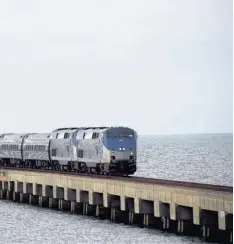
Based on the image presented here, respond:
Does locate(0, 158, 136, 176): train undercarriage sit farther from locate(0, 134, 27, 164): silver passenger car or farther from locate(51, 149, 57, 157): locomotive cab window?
locate(0, 134, 27, 164): silver passenger car

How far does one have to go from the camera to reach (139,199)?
43594 mm

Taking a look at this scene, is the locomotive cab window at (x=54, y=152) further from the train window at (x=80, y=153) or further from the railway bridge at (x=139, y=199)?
the train window at (x=80, y=153)

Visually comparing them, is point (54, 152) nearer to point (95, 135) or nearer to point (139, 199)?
point (95, 135)

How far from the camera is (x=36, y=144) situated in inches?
2697

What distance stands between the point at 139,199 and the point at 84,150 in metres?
13.0

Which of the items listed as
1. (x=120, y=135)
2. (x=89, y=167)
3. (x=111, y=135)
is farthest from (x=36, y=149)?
(x=111, y=135)

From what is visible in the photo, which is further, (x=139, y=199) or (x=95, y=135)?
(x=95, y=135)

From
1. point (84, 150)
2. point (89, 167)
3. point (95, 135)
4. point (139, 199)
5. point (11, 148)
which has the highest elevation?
point (95, 135)

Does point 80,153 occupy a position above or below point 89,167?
above

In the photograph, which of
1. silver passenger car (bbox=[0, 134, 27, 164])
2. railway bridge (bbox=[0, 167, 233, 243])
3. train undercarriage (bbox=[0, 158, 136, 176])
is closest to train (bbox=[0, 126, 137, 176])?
train undercarriage (bbox=[0, 158, 136, 176])

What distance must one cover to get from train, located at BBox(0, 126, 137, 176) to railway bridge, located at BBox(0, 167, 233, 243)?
2.40 metres

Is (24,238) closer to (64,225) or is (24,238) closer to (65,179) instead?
(64,225)

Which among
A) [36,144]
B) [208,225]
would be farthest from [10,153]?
[208,225]

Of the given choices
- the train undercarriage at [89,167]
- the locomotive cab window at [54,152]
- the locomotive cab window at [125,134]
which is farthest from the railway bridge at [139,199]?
the locomotive cab window at [125,134]
